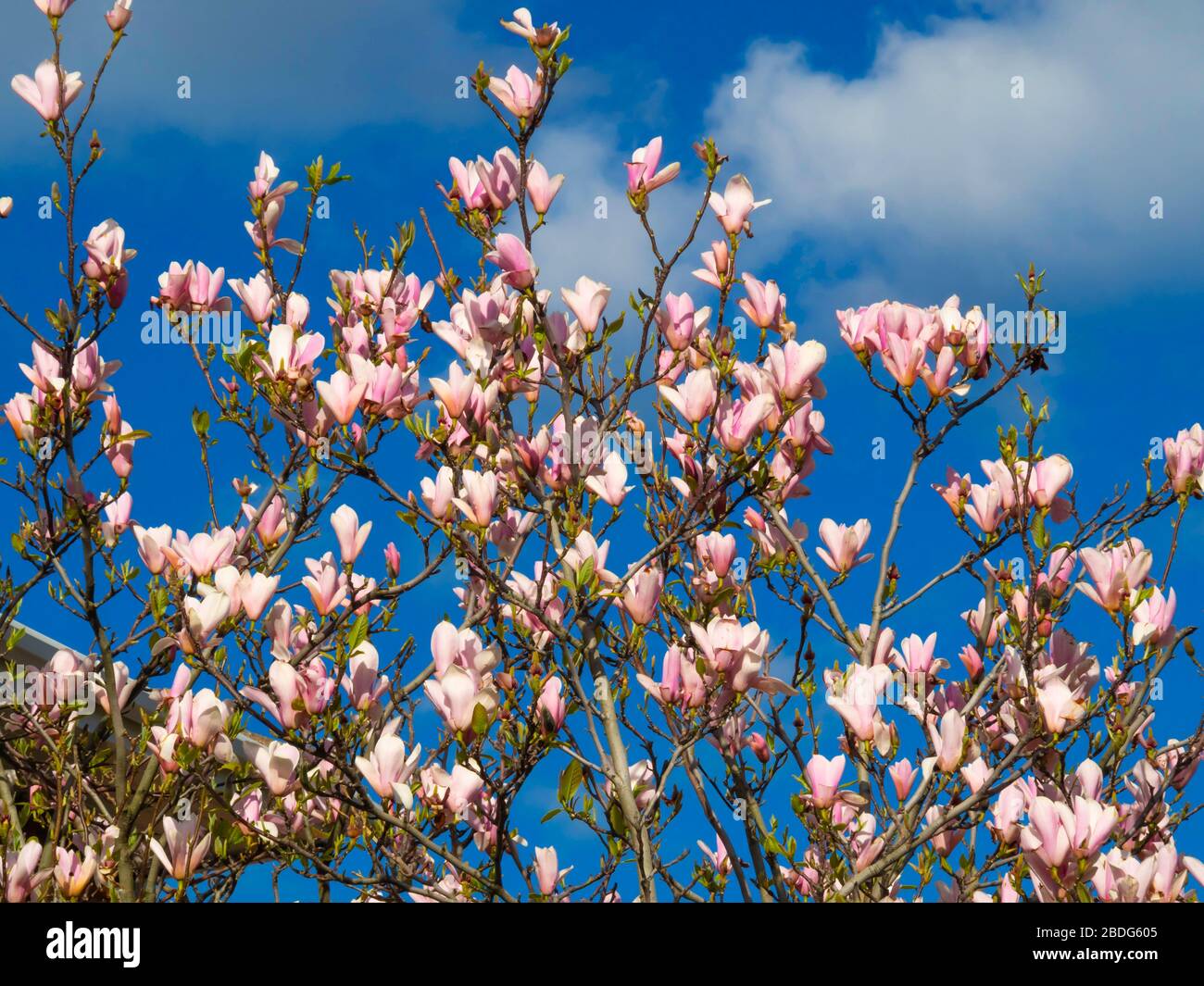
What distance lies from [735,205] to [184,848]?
2429mm

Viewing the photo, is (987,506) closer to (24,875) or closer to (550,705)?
(550,705)

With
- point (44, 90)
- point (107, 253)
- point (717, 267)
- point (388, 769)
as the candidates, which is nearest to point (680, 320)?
point (717, 267)

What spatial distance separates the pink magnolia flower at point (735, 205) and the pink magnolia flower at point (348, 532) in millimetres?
1410

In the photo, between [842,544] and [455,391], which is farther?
[842,544]

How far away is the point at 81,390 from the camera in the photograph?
12.7 ft

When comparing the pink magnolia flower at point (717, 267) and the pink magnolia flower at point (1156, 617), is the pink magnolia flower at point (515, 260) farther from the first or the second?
the pink magnolia flower at point (1156, 617)

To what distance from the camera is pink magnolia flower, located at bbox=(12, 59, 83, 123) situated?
3.81 meters

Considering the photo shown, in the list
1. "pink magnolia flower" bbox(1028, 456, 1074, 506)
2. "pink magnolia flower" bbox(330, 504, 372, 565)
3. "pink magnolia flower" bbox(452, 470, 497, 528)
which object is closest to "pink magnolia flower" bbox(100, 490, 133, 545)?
"pink magnolia flower" bbox(330, 504, 372, 565)

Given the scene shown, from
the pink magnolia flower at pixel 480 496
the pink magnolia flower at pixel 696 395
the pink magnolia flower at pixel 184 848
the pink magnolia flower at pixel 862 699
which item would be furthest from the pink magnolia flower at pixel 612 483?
the pink magnolia flower at pixel 184 848

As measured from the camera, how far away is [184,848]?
3207 mm

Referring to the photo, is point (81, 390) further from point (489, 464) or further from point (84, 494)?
point (489, 464)

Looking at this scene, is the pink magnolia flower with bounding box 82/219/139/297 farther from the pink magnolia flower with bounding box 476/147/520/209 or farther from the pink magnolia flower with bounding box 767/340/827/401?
the pink magnolia flower with bounding box 767/340/827/401

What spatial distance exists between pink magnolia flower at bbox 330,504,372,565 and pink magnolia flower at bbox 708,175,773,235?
4.63ft
